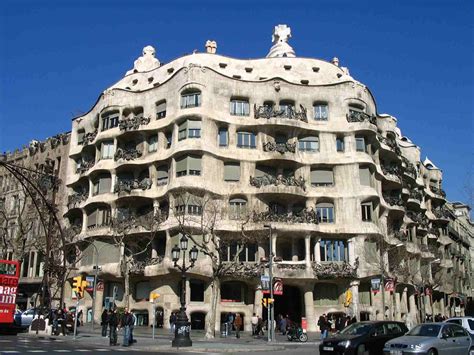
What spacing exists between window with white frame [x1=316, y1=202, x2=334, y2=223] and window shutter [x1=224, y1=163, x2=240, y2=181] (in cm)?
763

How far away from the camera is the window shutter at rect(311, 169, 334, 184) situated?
4725cm

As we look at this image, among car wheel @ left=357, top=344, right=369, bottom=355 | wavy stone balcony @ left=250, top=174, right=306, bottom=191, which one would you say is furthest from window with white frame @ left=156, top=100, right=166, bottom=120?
car wheel @ left=357, top=344, right=369, bottom=355

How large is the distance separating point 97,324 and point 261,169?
19.7m

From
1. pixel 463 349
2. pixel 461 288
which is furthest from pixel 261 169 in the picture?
pixel 461 288

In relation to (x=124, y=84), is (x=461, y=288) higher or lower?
lower

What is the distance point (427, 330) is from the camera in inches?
687

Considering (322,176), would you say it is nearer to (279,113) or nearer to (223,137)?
(279,113)

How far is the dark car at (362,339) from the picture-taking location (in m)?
18.7

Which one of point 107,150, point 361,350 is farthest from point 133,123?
point 361,350

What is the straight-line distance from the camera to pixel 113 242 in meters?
47.3

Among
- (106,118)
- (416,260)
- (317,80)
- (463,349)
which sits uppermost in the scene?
(317,80)

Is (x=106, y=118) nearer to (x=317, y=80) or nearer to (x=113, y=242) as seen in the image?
(x=113, y=242)

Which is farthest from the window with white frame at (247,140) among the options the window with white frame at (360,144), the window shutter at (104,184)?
the window shutter at (104,184)

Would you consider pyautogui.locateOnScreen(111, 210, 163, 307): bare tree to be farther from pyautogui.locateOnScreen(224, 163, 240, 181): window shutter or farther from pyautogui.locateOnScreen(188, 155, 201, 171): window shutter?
pyautogui.locateOnScreen(224, 163, 240, 181): window shutter
